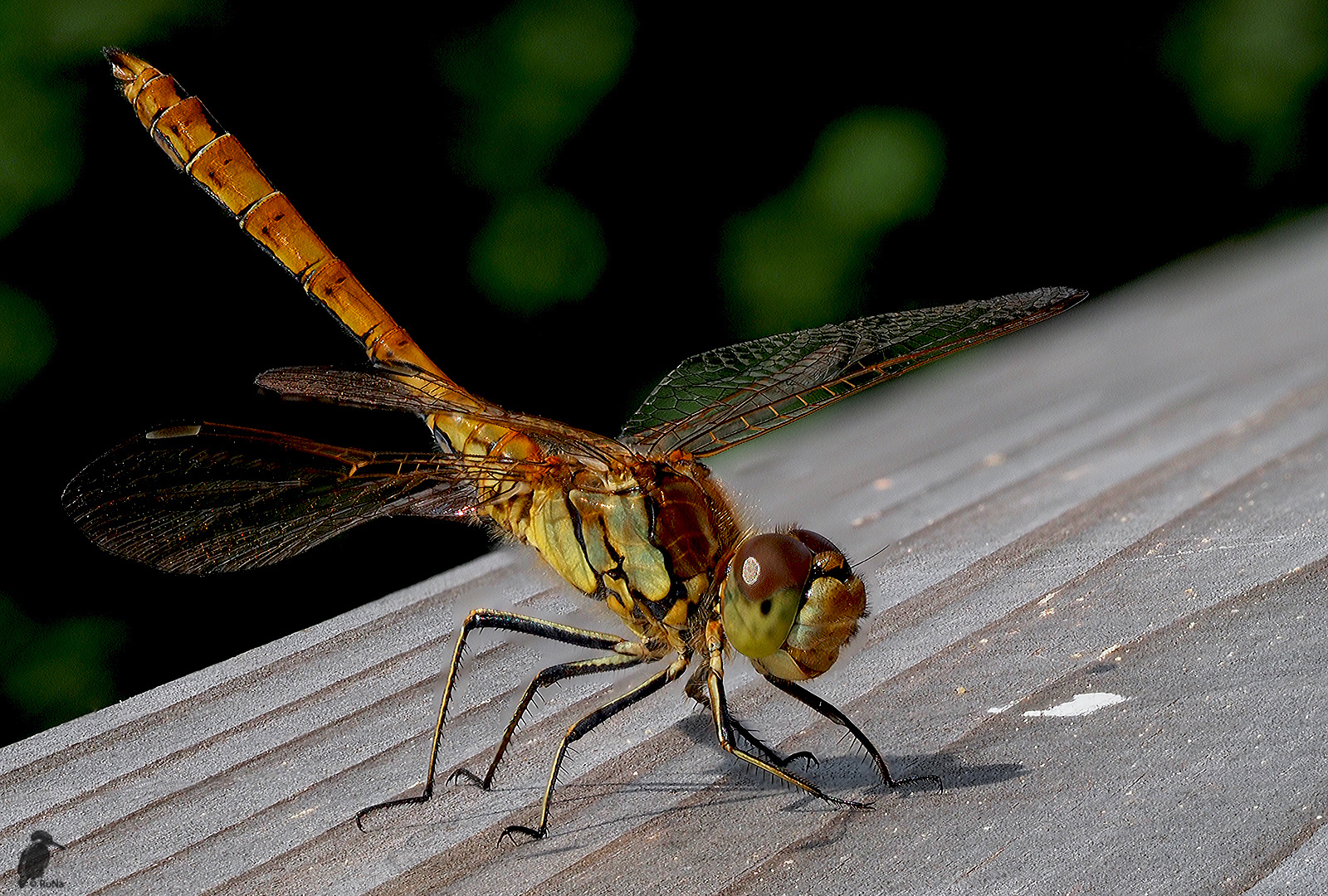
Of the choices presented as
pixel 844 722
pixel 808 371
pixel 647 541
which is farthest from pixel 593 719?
pixel 808 371

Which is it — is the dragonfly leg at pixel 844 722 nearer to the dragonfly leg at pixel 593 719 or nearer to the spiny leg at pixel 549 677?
the dragonfly leg at pixel 593 719

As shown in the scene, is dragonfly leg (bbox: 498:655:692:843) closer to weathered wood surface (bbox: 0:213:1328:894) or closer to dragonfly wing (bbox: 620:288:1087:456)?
weathered wood surface (bbox: 0:213:1328:894)

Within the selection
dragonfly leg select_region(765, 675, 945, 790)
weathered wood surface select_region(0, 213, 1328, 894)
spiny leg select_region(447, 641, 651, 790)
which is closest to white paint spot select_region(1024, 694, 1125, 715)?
weathered wood surface select_region(0, 213, 1328, 894)

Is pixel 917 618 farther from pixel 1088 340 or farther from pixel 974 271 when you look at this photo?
pixel 974 271

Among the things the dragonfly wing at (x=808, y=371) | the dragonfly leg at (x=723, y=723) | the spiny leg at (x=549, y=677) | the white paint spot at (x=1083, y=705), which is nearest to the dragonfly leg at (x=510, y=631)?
the spiny leg at (x=549, y=677)

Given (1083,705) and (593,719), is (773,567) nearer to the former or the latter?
(593,719)

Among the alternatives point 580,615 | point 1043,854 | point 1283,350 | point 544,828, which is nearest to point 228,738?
point 544,828
